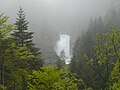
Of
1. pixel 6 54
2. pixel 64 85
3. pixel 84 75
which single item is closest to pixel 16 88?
pixel 6 54

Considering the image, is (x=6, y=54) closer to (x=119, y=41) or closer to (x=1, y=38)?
(x=1, y=38)

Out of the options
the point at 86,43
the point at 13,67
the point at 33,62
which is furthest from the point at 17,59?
the point at 86,43

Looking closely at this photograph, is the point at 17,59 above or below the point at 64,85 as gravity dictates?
above

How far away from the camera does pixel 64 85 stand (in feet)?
69.1

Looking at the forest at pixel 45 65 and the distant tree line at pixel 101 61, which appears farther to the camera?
the forest at pixel 45 65

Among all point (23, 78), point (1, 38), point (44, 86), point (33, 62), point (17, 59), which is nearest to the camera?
point (44, 86)

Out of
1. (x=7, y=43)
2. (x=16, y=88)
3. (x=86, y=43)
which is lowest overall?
(x=16, y=88)

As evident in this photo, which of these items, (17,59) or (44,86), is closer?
(44,86)

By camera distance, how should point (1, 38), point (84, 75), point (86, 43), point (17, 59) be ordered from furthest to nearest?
point (86, 43)
point (84, 75)
point (17, 59)
point (1, 38)

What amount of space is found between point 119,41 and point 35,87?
7580 mm

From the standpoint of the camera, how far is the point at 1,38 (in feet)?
84.4

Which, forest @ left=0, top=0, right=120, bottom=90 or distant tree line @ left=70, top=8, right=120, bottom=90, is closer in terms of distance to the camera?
distant tree line @ left=70, top=8, right=120, bottom=90

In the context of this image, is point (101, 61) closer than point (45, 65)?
Yes

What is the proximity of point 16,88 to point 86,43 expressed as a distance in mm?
67084
